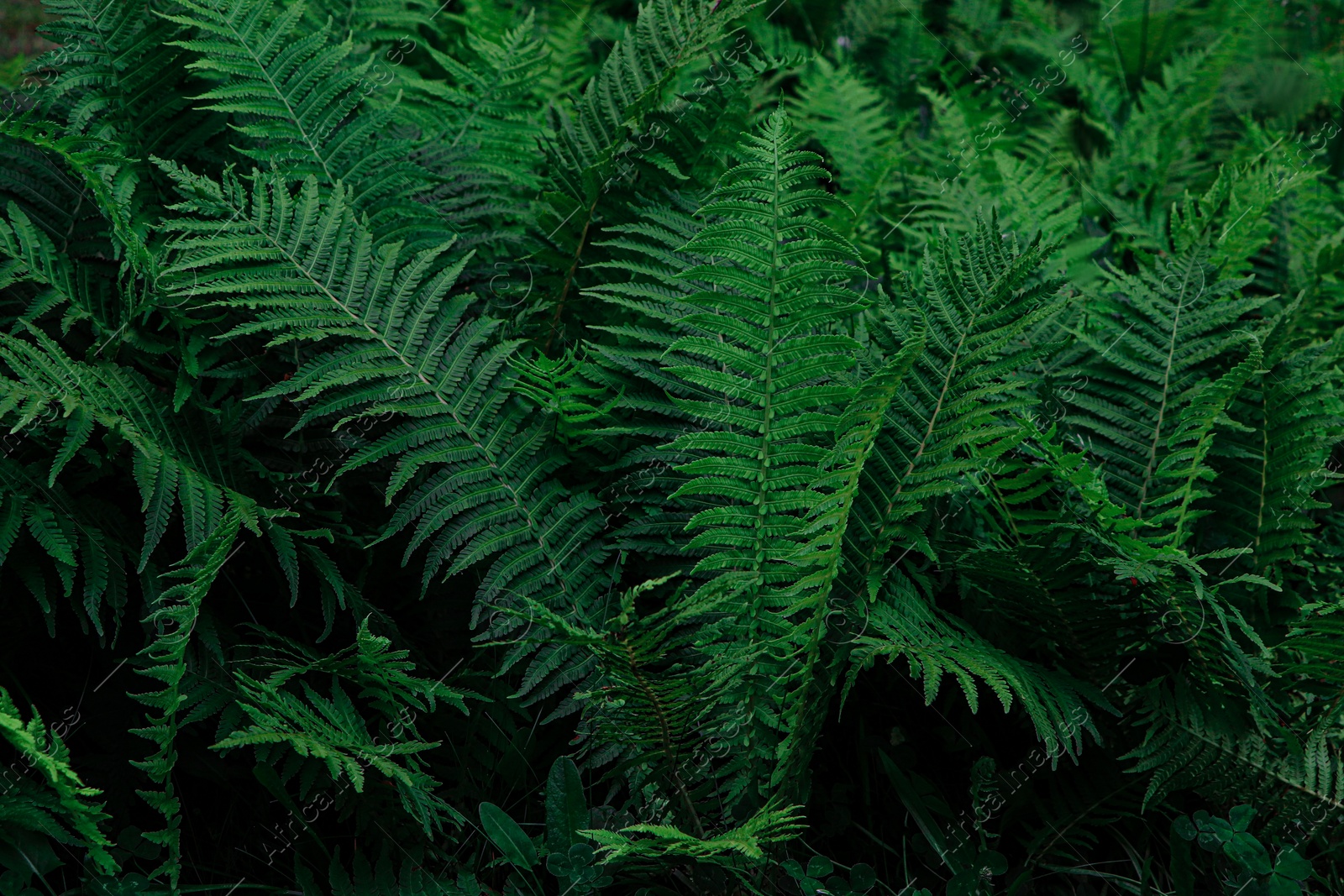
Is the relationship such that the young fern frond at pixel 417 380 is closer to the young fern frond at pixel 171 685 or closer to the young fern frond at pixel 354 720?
the young fern frond at pixel 354 720

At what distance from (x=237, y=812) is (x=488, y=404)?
816mm

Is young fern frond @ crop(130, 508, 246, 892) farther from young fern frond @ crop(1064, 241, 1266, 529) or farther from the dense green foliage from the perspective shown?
young fern frond @ crop(1064, 241, 1266, 529)

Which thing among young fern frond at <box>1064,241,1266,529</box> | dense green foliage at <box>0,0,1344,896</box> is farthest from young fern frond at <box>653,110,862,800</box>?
young fern frond at <box>1064,241,1266,529</box>

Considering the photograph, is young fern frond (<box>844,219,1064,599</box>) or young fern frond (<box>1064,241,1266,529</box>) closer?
young fern frond (<box>844,219,1064,599</box>)

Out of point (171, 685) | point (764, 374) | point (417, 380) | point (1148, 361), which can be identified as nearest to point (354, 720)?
point (171, 685)

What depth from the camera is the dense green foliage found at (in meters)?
1.53

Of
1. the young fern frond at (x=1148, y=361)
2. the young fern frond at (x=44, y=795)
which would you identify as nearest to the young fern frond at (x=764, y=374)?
the young fern frond at (x=1148, y=361)

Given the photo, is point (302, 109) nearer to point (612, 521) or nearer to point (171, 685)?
point (612, 521)

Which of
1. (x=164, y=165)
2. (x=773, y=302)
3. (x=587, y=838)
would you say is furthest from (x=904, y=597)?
(x=164, y=165)

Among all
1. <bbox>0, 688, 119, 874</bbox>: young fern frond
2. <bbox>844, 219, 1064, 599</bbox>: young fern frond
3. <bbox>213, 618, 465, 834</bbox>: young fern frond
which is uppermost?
<bbox>0, 688, 119, 874</bbox>: young fern frond

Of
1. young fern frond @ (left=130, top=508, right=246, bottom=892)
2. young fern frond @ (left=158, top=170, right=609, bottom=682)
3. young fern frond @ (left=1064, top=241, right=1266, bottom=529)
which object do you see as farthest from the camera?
young fern frond @ (left=1064, top=241, right=1266, bottom=529)

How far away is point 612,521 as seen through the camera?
1938 millimetres

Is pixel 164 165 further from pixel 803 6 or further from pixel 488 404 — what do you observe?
pixel 803 6

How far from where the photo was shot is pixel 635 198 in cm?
204
